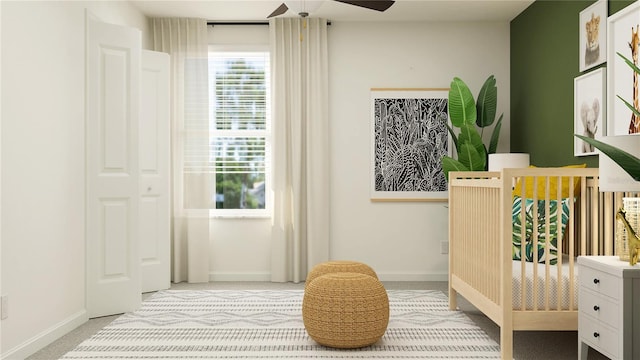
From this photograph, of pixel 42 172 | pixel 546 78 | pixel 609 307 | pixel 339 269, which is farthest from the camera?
pixel 546 78

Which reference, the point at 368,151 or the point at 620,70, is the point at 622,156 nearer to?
the point at 620,70

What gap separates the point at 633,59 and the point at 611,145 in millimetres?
1186

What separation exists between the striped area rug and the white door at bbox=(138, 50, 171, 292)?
41 cm

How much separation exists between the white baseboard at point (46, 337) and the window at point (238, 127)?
1.88 metres

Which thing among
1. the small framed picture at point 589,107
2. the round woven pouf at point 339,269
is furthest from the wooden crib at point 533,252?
the round woven pouf at point 339,269

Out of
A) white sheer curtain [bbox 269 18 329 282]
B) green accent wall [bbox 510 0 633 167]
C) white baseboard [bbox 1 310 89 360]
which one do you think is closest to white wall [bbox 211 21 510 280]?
white sheer curtain [bbox 269 18 329 282]

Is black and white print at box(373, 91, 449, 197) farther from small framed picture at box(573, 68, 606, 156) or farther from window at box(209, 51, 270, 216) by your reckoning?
small framed picture at box(573, 68, 606, 156)

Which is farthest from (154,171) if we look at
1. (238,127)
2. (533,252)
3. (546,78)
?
(546,78)

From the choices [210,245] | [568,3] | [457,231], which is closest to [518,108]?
[568,3]

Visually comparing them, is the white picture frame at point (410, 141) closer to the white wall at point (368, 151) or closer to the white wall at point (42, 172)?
the white wall at point (368, 151)

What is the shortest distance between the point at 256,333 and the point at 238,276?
1.90 m

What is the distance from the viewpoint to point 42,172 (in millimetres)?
3100

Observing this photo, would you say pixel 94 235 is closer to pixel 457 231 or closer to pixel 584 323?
pixel 457 231

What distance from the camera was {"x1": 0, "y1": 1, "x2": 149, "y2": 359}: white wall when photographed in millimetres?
2791
